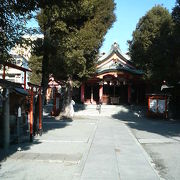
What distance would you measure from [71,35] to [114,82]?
62.4ft

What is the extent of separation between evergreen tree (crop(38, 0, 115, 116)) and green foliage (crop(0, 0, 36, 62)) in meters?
0.51

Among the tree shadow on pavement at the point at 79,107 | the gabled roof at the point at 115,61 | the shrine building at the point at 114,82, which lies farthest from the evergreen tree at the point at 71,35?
the gabled roof at the point at 115,61

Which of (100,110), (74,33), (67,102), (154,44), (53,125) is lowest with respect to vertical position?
(53,125)

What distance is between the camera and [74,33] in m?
18.2

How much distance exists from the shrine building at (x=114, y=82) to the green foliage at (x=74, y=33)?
915cm

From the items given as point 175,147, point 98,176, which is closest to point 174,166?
point 98,176

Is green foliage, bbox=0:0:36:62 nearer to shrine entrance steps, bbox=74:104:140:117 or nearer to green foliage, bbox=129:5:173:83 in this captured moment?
green foliage, bbox=129:5:173:83

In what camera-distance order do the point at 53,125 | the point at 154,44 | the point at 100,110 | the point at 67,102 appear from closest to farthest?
the point at 53,125 < the point at 67,102 < the point at 154,44 < the point at 100,110

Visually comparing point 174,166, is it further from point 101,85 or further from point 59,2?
point 101,85

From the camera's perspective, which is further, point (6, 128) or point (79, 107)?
point (79, 107)

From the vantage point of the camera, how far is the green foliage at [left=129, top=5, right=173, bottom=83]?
78.0ft

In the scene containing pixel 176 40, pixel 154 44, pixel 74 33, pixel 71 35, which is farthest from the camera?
pixel 154 44

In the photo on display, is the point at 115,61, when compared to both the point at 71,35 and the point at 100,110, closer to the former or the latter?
the point at 100,110

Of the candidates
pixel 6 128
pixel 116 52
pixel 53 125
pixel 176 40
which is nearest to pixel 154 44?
pixel 176 40
